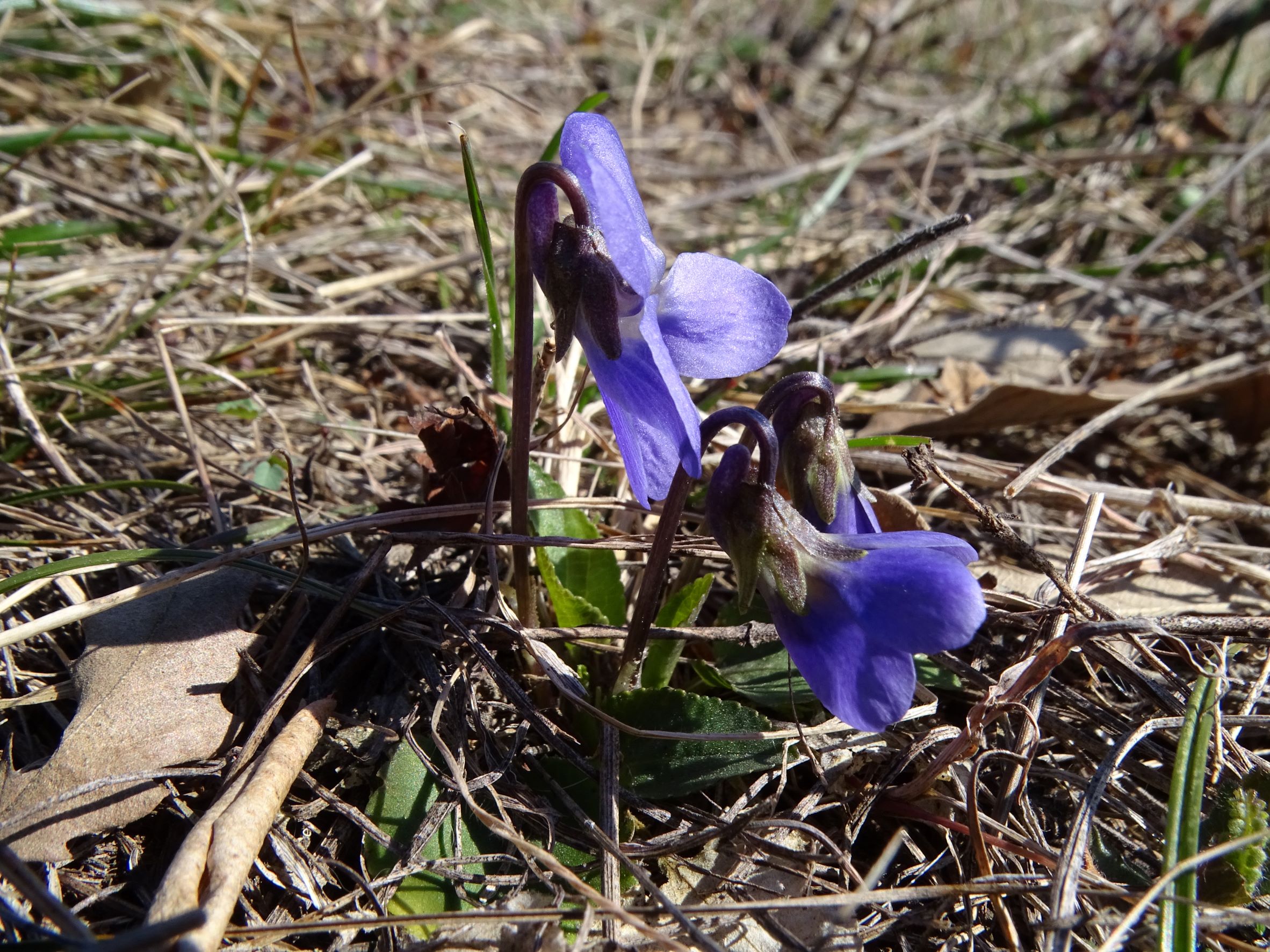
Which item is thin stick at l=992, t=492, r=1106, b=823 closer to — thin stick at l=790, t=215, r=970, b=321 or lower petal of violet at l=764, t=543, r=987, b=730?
lower petal of violet at l=764, t=543, r=987, b=730

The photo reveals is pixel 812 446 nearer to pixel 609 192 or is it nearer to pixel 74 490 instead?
pixel 609 192

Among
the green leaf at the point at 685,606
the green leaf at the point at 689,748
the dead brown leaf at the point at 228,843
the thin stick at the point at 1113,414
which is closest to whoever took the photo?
the dead brown leaf at the point at 228,843

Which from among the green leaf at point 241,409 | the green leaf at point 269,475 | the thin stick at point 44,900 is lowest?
the green leaf at point 269,475

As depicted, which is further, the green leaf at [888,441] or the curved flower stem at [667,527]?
the green leaf at [888,441]

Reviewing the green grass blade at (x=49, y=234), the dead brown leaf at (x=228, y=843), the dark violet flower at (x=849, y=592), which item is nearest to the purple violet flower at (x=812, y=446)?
the dark violet flower at (x=849, y=592)

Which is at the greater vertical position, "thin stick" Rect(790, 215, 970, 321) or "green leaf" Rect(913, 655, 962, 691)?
"thin stick" Rect(790, 215, 970, 321)

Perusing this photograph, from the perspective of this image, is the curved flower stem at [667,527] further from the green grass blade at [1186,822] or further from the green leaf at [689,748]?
the green grass blade at [1186,822]

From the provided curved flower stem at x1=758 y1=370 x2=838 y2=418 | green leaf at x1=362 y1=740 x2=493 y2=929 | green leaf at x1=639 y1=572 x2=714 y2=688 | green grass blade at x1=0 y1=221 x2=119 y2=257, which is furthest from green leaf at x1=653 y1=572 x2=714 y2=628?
green grass blade at x1=0 y1=221 x2=119 y2=257

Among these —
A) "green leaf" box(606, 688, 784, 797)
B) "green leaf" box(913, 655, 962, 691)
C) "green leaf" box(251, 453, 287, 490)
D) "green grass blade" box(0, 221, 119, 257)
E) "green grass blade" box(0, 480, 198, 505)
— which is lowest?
"green leaf" box(913, 655, 962, 691)
